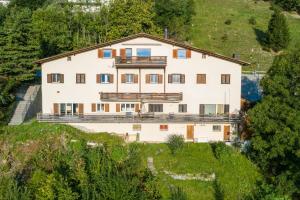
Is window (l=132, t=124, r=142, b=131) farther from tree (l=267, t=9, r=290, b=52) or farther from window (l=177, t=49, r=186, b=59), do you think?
tree (l=267, t=9, r=290, b=52)

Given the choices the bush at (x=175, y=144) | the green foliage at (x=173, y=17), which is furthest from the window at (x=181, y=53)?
the green foliage at (x=173, y=17)

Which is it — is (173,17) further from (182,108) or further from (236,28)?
(182,108)

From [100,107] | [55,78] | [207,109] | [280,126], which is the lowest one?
[280,126]

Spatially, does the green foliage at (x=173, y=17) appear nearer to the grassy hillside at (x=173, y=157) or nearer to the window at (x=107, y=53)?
the window at (x=107, y=53)

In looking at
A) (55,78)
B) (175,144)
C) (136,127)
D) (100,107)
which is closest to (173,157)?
(175,144)

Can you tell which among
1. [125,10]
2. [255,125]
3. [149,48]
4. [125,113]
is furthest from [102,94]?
[125,10]

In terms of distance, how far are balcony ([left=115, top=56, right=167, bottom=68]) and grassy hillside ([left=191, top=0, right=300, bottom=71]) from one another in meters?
25.0

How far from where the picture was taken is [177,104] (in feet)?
170

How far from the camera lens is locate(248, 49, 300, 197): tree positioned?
142ft

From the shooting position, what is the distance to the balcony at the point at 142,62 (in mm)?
51125

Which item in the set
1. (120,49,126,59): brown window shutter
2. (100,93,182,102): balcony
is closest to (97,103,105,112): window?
(100,93,182,102): balcony

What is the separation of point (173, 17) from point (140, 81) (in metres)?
25.6

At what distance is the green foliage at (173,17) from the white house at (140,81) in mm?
23377

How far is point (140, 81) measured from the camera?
171 ft
